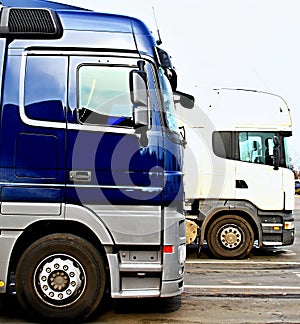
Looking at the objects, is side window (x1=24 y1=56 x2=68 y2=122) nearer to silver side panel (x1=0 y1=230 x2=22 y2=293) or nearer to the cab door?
the cab door

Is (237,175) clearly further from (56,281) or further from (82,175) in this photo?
(56,281)

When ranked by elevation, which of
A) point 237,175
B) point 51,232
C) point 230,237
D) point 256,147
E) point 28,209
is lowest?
point 230,237

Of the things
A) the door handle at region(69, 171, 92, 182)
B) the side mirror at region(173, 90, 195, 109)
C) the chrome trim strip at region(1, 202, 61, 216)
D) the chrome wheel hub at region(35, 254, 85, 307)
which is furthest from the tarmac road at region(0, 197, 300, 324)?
the side mirror at region(173, 90, 195, 109)

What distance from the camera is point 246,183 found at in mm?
12180

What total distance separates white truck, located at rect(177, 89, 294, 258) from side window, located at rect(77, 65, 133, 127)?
5298 mm

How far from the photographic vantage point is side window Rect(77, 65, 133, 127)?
685cm

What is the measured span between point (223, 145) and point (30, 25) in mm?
6065

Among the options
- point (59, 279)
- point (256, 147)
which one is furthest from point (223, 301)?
point (256, 147)

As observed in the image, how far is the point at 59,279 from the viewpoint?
6.72 meters

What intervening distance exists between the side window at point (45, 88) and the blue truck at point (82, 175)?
1 centimetres

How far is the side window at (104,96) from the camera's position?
6852 mm

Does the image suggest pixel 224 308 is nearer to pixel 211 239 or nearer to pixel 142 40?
pixel 142 40

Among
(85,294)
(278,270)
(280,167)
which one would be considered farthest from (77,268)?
(280,167)

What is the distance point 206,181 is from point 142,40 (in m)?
5.68
